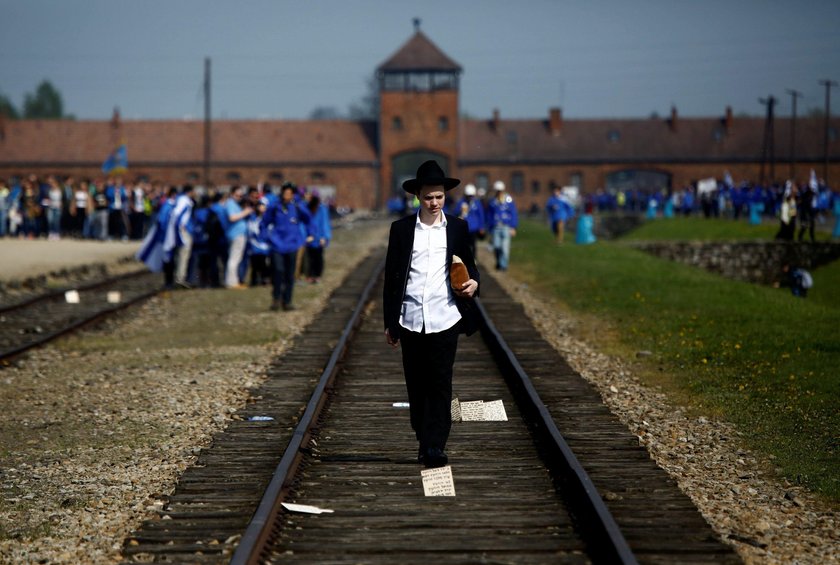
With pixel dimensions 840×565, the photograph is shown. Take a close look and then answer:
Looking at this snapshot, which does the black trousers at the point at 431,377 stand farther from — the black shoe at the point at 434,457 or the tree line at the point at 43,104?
the tree line at the point at 43,104

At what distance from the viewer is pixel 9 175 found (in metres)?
90.7

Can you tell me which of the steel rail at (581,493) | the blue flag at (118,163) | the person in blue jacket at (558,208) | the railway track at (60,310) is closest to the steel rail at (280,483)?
the steel rail at (581,493)

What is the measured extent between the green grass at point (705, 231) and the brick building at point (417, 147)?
35489 millimetres

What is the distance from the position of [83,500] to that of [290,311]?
1172 centimetres

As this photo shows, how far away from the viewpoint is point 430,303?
771 cm

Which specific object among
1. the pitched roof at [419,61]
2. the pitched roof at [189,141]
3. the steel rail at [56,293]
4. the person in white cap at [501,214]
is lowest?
the steel rail at [56,293]

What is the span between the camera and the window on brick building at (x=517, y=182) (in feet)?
308

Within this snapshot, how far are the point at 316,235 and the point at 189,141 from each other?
7133 centimetres

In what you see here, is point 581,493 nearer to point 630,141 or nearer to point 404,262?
point 404,262

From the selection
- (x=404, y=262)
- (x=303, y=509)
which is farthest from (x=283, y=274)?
(x=303, y=509)

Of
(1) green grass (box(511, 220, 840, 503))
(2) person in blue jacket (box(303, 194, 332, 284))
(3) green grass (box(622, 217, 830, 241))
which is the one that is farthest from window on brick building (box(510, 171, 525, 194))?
(2) person in blue jacket (box(303, 194, 332, 284))

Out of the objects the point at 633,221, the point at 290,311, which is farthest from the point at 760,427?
the point at 633,221

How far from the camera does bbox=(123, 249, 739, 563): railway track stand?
6.26m

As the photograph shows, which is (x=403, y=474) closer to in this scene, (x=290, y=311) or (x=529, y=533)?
(x=529, y=533)
